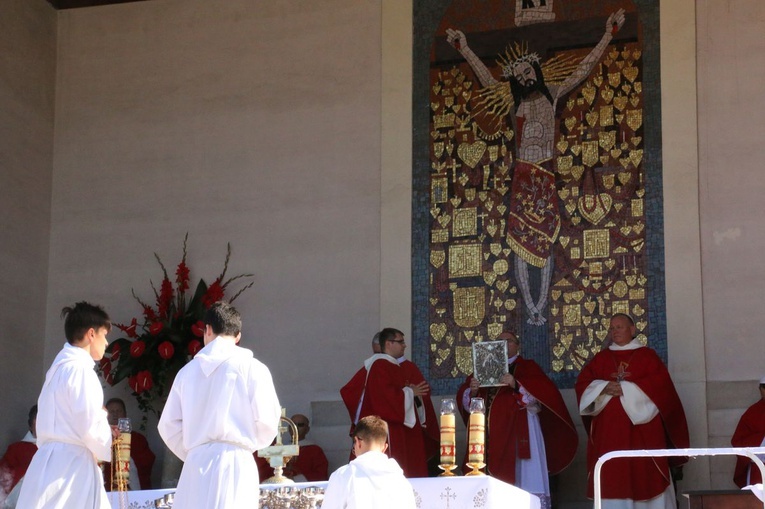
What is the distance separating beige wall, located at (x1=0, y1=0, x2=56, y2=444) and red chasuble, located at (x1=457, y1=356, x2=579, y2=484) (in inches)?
177

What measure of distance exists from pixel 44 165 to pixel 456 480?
6.82 m

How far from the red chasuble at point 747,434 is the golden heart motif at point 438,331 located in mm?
2666

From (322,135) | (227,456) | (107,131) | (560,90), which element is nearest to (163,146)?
(107,131)

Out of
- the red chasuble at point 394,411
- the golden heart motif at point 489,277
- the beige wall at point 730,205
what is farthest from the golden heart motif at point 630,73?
the red chasuble at point 394,411

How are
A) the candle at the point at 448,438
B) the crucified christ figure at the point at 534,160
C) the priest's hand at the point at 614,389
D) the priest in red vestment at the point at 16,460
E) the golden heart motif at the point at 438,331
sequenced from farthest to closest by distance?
1. the golden heart motif at the point at 438,331
2. the crucified christ figure at the point at 534,160
3. the priest in red vestment at the point at 16,460
4. the priest's hand at the point at 614,389
5. the candle at the point at 448,438

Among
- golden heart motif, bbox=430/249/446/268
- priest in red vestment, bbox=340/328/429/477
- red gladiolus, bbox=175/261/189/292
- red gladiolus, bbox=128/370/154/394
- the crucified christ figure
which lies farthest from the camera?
red gladiolus, bbox=175/261/189/292

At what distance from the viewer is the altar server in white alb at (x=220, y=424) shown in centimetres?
620

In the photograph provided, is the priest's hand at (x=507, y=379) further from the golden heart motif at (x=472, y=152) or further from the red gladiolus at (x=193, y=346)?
the red gladiolus at (x=193, y=346)

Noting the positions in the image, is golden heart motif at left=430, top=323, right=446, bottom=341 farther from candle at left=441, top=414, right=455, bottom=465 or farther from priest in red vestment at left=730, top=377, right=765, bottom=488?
candle at left=441, top=414, right=455, bottom=465

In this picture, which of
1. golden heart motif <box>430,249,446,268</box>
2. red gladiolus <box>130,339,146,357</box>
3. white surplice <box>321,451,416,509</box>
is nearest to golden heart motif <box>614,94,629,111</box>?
golden heart motif <box>430,249,446,268</box>

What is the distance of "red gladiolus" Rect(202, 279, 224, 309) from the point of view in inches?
Result: 478

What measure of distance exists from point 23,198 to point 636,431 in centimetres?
625

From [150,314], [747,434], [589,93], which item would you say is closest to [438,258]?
[589,93]

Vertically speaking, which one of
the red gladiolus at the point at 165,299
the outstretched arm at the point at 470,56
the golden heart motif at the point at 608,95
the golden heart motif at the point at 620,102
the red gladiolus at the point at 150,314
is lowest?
the red gladiolus at the point at 150,314
